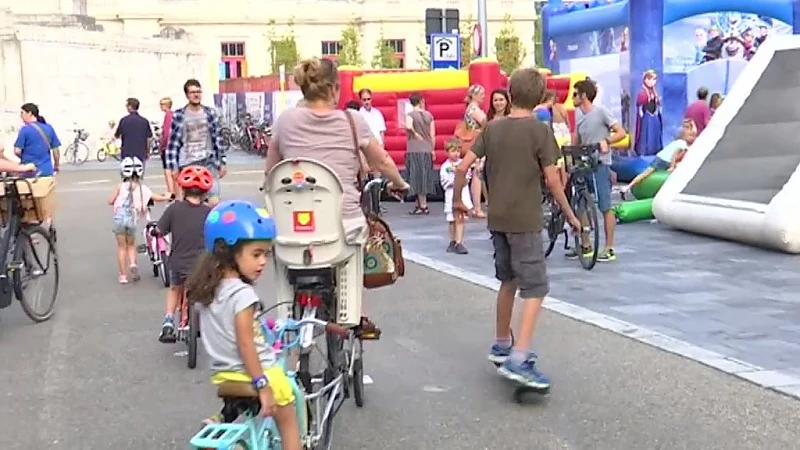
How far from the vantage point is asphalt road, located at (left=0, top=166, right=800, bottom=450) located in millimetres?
5676

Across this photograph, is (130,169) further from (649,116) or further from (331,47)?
(331,47)

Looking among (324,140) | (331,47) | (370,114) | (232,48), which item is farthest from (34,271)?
(331,47)

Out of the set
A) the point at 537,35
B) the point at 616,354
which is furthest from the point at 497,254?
the point at 537,35

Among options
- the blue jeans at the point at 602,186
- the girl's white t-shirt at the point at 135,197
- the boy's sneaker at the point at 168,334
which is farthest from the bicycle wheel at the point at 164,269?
the blue jeans at the point at 602,186

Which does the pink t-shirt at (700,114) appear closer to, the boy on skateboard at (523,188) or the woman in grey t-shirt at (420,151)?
the woman in grey t-shirt at (420,151)

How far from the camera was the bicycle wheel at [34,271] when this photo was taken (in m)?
8.77

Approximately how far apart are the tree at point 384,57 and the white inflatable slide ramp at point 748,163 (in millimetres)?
53295

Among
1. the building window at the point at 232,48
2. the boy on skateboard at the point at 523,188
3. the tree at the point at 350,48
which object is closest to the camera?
the boy on skateboard at the point at 523,188

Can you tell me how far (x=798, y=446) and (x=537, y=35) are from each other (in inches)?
2656

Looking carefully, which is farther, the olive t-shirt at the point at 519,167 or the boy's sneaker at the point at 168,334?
the boy's sneaker at the point at 168,334

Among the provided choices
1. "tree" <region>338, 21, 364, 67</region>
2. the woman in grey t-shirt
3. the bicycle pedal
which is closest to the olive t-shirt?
→ the bicycle pedal

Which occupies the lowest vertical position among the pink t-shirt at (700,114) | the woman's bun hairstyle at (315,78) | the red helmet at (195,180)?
the red helmet at (195,180)

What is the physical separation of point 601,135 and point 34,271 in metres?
5.42

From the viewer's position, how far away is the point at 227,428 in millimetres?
3994
